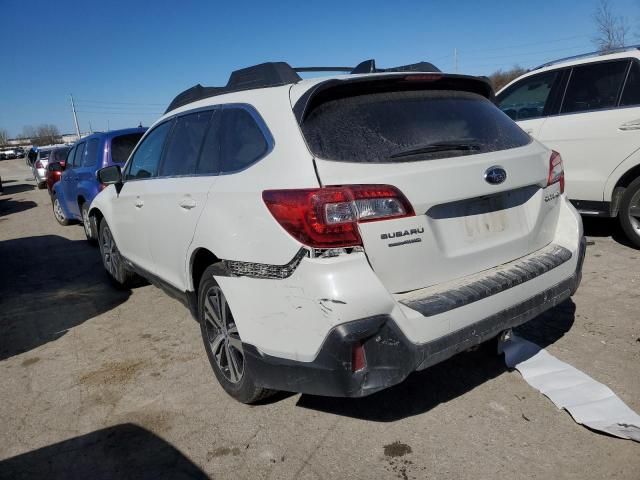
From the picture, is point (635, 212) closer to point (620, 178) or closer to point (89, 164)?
point (620, 178)

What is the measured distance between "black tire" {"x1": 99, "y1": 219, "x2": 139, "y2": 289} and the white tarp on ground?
12.5 feet

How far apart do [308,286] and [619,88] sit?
475 centimetres

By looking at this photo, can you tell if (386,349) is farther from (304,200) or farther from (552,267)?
(552,267)

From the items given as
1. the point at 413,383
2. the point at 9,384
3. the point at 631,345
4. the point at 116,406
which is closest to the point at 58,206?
the point at 9,384

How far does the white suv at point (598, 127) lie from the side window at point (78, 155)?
7026 mm

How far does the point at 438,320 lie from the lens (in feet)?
7.36

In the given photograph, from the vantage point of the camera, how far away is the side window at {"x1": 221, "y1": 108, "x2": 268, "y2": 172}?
265cm

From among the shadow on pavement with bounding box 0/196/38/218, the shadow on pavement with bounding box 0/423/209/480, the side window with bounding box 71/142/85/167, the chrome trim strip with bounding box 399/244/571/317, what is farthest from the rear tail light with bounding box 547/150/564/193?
the shadow on pavement with bounding box 0/196/38/218

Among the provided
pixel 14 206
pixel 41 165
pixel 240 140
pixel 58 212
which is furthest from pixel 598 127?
pixel 41 165

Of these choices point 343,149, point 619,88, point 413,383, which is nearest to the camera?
point 343,149

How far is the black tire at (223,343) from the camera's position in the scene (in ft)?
9.36

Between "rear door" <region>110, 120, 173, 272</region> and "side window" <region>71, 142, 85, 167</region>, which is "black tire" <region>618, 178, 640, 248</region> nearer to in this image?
"rear door" <region>110, 120, 173, 272</region>

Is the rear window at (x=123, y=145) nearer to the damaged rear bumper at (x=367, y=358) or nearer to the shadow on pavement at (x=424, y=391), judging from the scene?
the shadow on pavement at (x=424, y=391)

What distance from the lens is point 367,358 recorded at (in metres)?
2.16
